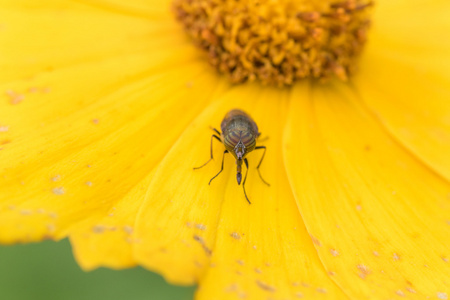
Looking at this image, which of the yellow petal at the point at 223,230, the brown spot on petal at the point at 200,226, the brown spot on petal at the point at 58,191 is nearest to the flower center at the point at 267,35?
the yellow petal at the point at 223,230

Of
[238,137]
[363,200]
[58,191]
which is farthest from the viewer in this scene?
[363,200]

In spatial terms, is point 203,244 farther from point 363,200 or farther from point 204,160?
point 363,200

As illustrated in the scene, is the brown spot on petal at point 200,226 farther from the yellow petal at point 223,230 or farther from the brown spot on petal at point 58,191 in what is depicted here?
the brown spot on petal at point 58,191

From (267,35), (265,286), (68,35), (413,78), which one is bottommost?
(265,286)

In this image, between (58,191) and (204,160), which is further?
(204,160)

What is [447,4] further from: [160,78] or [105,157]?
[105,157]

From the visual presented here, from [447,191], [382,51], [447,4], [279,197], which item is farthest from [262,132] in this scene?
[447,4]

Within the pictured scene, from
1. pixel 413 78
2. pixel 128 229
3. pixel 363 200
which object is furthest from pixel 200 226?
pixel 413 78

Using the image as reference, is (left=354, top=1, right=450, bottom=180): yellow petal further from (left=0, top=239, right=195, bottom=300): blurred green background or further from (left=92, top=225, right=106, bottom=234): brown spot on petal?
(left=92, top=225, right=106, bottom=234): brown spot on petal
